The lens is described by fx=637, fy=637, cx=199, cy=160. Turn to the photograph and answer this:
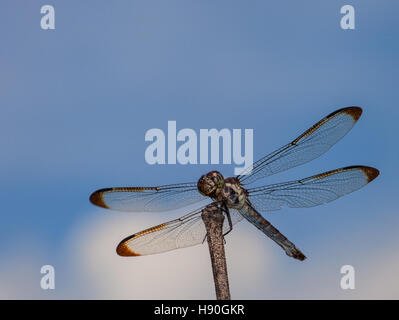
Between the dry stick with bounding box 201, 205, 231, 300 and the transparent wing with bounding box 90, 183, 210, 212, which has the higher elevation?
the transparent wing with bounding box 90, 183, 210, 212

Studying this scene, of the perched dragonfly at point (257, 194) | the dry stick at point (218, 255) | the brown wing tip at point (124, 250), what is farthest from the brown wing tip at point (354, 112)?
the brown wing tip at point (124, 250)

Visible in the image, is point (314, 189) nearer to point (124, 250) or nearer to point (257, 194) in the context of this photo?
point (257, 194)

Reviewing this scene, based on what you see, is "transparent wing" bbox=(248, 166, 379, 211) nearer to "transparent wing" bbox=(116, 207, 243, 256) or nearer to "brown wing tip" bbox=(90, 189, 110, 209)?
"transparent wing" bbox=(116, 207, 243, 256)

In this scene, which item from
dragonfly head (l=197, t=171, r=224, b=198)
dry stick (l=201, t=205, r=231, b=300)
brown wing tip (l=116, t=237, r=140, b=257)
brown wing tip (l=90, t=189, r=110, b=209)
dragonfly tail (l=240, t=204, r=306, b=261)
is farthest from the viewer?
dragonfly tail (l=240, t=204, r=306, b=261)

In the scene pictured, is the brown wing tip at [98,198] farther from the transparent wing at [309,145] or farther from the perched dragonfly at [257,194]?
the transparent wing at [309,145]

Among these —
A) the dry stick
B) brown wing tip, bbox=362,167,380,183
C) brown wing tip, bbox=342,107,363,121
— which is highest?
brown wing tip, bbox=342,107,363,121

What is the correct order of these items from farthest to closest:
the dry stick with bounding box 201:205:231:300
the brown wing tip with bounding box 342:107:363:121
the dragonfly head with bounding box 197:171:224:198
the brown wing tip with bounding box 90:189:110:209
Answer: the brown wing tip with bounding box 342:107:363:121, the brown wing tip with bounding box 90:189:110:209, the dragonfly head with bounding box 197:171:224:198, the dry stick with bounding box 201:205:231:300

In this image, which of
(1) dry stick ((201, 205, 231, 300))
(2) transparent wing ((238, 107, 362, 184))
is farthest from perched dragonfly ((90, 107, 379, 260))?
(1) dry stick ((201, 205, 231, 300))

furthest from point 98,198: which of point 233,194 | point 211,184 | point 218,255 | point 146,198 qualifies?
point 218,255
